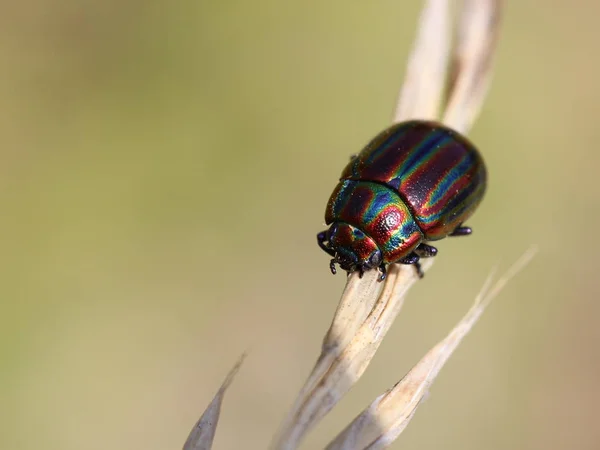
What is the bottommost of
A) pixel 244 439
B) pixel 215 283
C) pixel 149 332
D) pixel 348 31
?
pixel 244 439

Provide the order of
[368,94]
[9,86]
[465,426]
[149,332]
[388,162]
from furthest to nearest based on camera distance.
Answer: [368,94] < [9,86] < [149,332] < [465,426] < [388,162]

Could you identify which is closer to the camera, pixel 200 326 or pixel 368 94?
pixel 200 326

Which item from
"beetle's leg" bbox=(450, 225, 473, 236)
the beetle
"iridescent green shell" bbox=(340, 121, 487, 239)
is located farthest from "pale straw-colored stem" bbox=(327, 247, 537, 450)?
"beetle's leg" bbox=(450, 225, 473, 236)

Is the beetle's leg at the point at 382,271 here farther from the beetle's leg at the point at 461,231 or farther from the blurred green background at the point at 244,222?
the blurred green background at the point at 244,222

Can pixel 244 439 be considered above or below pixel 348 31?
below

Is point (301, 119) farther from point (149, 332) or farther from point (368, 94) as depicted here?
point (149, 332)

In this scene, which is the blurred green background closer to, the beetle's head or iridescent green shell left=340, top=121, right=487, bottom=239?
the beetle's head

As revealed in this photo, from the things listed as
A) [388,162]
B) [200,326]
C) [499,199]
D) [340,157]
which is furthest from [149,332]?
[499,199]
